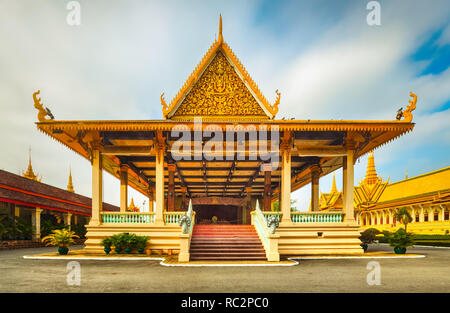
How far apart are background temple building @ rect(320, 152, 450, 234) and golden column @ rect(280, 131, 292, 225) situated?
22963mm

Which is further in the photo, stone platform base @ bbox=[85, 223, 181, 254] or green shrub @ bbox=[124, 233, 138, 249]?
stone platform base @ bbox=[85, 223, 181, 254]

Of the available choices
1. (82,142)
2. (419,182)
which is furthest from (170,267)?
(419,182)

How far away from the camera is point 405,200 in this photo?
3616 cm

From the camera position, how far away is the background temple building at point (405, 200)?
31406mm

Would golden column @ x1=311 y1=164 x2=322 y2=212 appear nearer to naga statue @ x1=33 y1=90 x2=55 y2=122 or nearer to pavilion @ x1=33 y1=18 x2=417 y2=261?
pavilion @ x1=33 y1=18 x2=417 y2=261

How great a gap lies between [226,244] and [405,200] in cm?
3034

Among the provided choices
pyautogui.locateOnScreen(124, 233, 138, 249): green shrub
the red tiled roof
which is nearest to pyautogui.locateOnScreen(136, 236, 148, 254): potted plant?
pyautogui.locateOnScreen(124, 233, 138, 249): green shrub

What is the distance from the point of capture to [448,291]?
6.48m

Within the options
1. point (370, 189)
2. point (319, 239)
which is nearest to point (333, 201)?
point (370, 189)

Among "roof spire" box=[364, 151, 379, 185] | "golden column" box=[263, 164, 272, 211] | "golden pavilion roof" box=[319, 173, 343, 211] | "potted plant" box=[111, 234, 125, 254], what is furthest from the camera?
"roof spire" box=[364, 151, 379, 185]

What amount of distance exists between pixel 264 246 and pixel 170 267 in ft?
14.0

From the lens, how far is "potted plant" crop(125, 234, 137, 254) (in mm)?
13445
